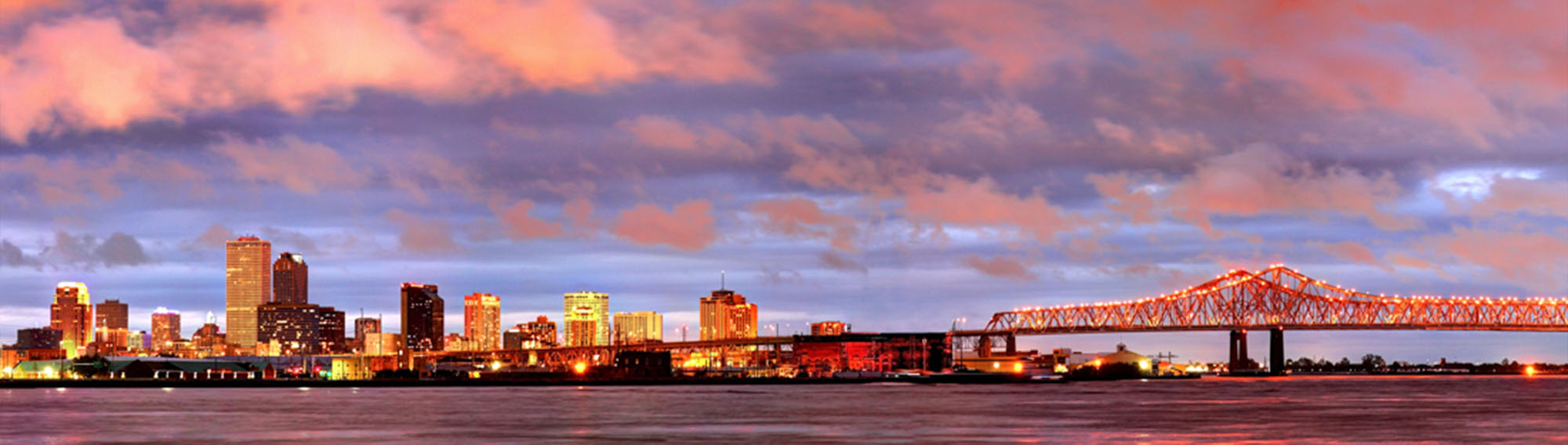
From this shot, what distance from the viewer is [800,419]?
85.1m

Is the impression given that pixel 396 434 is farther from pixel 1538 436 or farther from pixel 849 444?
pixel 1538 436

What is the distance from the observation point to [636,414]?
92000mm

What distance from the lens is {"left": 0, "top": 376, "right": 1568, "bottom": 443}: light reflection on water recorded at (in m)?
67.8

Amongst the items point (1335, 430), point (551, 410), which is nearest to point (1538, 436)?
point (1335, 430)

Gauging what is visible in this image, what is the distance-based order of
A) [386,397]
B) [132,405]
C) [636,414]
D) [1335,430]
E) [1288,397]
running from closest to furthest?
[1335,430] → [636,414] → [132,405] → [1288,397] → [386,397]

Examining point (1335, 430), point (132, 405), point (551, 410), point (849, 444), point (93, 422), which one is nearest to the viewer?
point (849, 444)

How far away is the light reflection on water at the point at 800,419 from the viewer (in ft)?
222

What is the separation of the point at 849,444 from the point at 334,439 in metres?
21.1

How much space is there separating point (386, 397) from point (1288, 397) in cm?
7507

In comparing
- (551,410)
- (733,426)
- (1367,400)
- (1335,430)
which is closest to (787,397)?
(551,410)

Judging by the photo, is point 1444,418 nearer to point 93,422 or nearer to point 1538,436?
point 1538,436

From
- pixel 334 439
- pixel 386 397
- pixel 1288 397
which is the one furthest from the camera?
pixel 386 397

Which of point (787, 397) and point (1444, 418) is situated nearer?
point (1444, 418)

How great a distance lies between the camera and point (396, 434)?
229 feet
